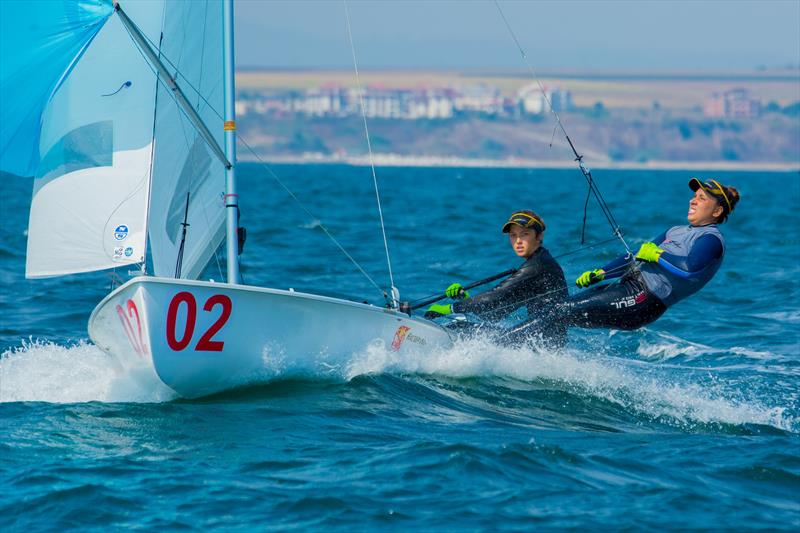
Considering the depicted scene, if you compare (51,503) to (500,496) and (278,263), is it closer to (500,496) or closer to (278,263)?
(500,496)

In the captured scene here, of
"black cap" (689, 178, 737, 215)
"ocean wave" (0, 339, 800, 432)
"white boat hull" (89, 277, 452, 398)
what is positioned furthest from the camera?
"black cap" (689, 178, 737, 215)

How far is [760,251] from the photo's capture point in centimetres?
1938

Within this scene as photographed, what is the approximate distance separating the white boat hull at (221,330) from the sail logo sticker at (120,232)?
15.8 inches

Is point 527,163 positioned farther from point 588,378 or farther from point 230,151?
point 230,151

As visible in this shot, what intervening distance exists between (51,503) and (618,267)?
4.14m

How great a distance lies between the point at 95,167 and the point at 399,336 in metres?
2.23

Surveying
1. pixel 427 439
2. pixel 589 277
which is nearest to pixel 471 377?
pixel 589 277

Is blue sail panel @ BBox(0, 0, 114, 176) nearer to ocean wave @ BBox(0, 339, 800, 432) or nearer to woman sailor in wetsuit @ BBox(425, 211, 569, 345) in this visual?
ocean wave @ BBox(0, 339, 800, 432)

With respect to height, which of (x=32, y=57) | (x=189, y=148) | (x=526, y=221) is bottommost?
(x=526, y=221)

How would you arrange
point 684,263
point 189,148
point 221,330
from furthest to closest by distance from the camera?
point 189,148 < point 684,263 < point 221,330

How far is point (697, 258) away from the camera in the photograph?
732 centimetres

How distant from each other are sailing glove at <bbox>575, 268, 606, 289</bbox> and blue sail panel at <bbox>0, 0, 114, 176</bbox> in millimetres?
3370

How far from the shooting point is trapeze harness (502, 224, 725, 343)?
7.36 meters

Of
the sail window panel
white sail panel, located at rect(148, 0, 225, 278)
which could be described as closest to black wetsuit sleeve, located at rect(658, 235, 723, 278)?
white sail panel, located at rect(148, 0, 225, 278)
